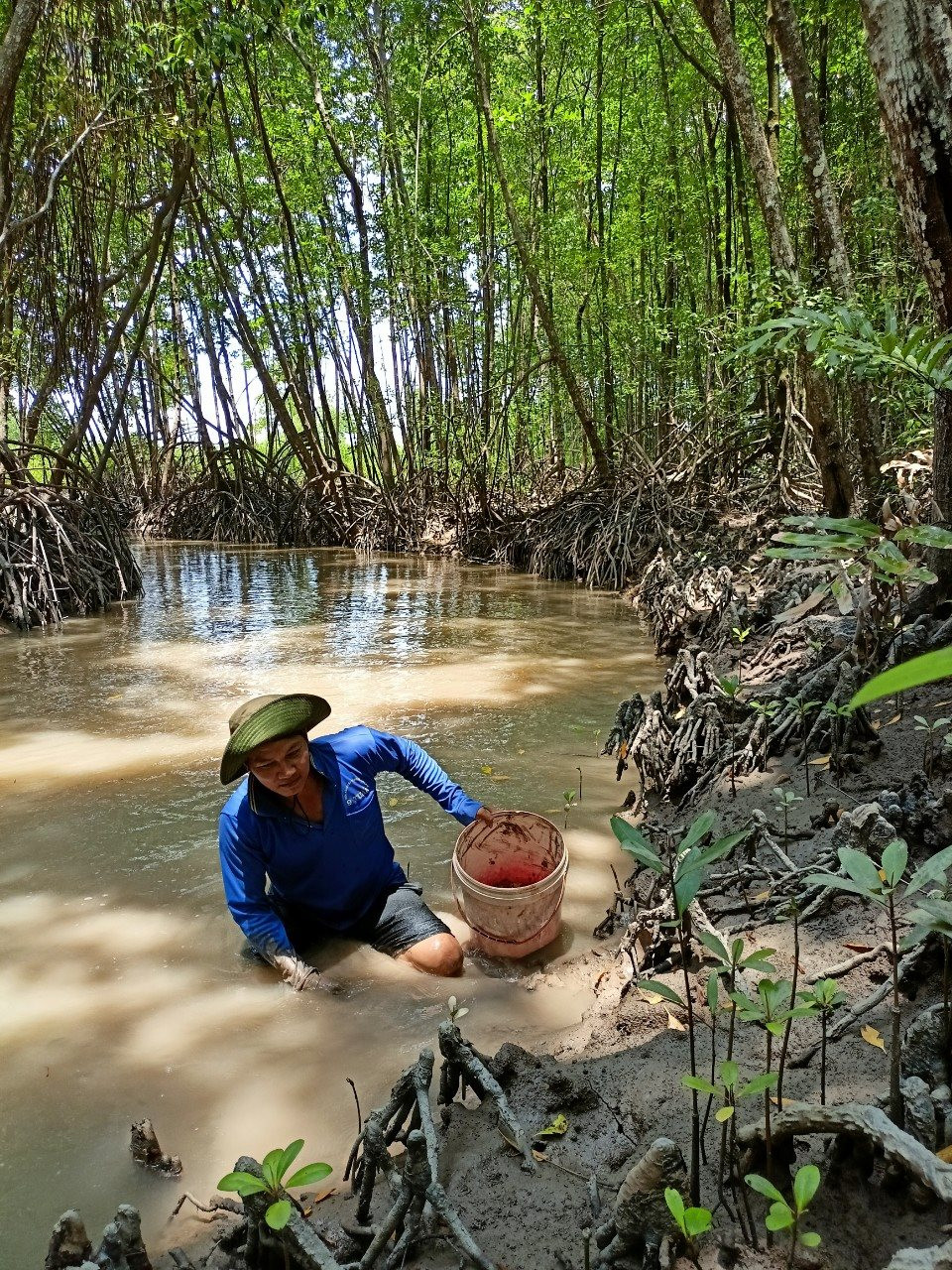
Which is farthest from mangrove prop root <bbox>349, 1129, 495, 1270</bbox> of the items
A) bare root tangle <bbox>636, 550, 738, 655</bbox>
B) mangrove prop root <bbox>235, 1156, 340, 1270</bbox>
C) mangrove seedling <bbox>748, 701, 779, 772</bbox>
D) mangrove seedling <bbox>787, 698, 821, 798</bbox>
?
bare root tangle <bbox>636, 550, 738, 655</bbox>

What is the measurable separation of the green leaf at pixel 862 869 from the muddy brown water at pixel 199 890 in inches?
46.3

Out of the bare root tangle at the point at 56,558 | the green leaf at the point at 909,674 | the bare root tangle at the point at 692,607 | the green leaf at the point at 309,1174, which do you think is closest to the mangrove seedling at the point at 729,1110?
the green leaf at the point at 309,1174

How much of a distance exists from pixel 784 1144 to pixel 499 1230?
441mm

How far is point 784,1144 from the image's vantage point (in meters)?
1.11

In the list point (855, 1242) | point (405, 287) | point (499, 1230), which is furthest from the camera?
point (405, 287)

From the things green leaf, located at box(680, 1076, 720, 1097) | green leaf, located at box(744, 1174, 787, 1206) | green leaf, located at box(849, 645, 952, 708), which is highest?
green leaf, located at box(849, 645, 952, 708)

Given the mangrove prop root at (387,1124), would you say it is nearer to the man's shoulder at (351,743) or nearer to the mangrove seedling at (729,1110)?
the mangrove seedling at (729,1110)

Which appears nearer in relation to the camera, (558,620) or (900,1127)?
(900,1127)

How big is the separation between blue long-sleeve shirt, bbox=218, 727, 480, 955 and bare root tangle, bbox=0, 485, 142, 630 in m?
6.28

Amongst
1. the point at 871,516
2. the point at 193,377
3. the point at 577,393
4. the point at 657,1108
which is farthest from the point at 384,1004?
the point at 193,377

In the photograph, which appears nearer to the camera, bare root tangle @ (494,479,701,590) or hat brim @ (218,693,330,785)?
hat brim @ (218,693,330,785)

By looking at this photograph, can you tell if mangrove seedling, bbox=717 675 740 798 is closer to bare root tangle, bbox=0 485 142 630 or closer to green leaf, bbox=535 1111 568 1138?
green leaf, bbox=535 1111 568 1138

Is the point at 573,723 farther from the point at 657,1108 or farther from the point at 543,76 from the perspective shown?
the point at 543,76

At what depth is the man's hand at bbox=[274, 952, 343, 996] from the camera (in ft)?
7.80
